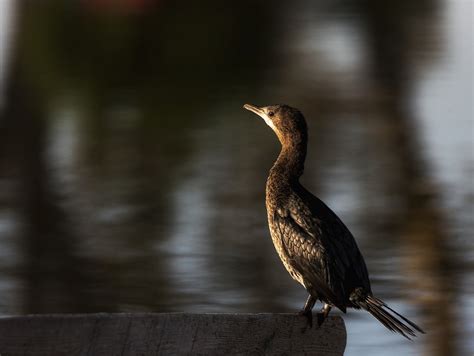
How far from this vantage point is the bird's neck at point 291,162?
207 inches

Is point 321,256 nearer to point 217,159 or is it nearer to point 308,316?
point 308,316

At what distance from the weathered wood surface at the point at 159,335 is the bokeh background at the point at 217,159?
213 cm

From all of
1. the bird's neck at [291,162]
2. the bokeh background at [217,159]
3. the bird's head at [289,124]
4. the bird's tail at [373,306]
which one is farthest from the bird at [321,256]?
the bokeh background at [217,159]

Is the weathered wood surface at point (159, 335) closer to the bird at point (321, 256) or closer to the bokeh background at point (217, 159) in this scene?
the bird at point (321, 256)

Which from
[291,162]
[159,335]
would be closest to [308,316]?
[159,335]

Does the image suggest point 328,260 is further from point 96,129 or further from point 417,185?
point 96,129

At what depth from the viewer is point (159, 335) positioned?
4.20 metres

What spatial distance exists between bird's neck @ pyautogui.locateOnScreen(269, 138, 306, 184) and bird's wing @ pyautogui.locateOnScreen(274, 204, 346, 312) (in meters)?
0.33

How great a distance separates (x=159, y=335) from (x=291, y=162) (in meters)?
1.36

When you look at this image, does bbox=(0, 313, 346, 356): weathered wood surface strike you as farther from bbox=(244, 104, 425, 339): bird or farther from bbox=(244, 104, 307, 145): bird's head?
bbox=(244, 104, 307, 145): bird's head

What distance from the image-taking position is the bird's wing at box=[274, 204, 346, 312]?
4723mm

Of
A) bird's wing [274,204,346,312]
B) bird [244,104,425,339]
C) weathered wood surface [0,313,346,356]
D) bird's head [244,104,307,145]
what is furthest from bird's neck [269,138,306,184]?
weathered wood surface [0,313,346,356]

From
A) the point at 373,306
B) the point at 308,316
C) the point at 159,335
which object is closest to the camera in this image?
the point at 159,335

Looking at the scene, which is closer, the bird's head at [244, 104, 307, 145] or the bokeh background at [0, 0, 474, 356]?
the bird's head at [244, 104, 307, 145]
